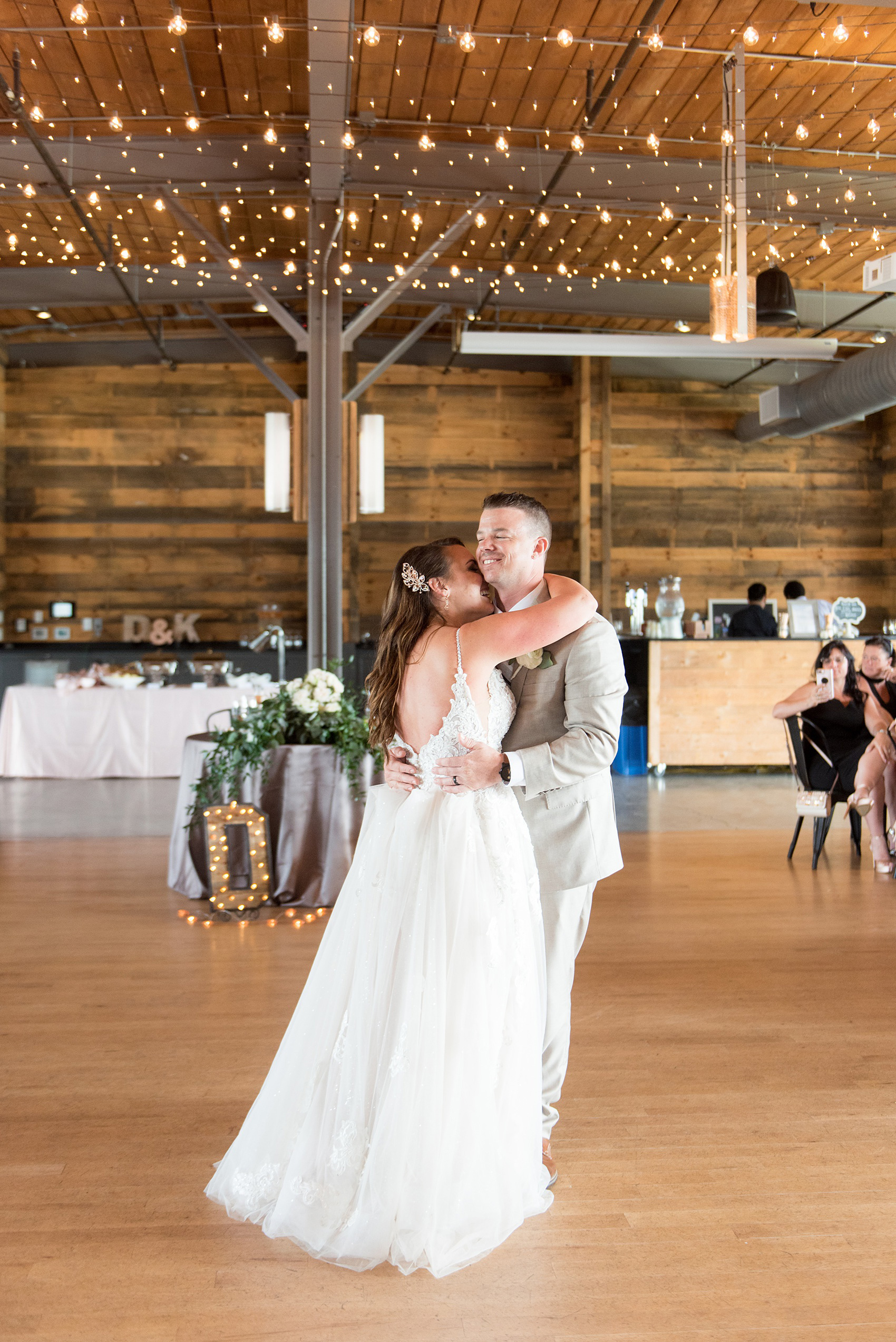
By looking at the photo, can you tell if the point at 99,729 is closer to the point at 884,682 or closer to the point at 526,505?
the point at 884,682

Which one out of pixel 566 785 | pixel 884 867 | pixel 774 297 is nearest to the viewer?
pixel 566 785

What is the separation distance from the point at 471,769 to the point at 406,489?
10984mm

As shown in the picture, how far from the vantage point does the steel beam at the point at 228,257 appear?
7730 mm

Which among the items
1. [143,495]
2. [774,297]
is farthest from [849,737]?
[143,495]

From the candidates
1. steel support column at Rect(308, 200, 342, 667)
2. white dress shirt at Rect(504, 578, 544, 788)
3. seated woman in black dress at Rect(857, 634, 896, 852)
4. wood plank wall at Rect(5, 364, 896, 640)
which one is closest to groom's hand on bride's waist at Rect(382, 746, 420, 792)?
white dress shirt at Rect(504, 578, 544, 788)

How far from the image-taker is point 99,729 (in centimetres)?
921

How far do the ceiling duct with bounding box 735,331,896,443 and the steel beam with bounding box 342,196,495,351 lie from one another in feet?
12.0

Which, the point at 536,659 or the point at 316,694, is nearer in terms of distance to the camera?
the point at 536,659

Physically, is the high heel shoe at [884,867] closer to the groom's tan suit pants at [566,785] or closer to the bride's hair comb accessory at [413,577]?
the groom's tan suit pants at [566,785]

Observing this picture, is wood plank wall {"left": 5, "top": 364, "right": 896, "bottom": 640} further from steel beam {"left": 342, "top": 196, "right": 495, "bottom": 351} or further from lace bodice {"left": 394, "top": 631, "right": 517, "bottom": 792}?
lace bodice {"left": 394, "top": 631, "right": 517, "bottom": 792}

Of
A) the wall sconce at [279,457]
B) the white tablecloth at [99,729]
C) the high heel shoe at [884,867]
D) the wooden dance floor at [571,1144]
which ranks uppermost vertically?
the wall sconce at [279,457]

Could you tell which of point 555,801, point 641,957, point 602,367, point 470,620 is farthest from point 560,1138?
point 602,367

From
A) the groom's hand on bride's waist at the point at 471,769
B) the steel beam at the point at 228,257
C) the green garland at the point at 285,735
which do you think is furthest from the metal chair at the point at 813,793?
the steel beam at the point at 228,257

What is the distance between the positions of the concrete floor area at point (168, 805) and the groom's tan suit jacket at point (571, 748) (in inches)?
182
